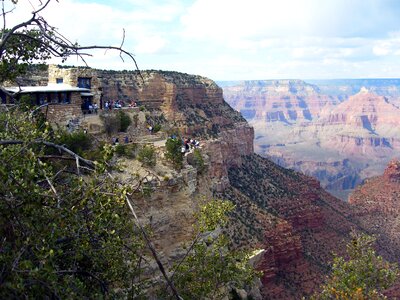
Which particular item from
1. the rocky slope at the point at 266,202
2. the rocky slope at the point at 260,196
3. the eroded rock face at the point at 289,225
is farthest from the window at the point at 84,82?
the eroded rock face at the point at 289,225

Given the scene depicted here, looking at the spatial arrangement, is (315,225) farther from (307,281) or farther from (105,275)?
(105,275)

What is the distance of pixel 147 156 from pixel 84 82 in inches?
420

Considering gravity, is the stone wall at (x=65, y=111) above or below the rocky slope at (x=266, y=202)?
above

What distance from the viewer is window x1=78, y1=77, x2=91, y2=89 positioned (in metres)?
27.9

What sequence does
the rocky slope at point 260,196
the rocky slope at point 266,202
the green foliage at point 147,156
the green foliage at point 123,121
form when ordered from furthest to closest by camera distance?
the rocky slope at point 260,196
the rocky slope at point 266,202
the green foliage at point 123,121
the green foliage at point 147,156

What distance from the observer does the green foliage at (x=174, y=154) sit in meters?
20.4

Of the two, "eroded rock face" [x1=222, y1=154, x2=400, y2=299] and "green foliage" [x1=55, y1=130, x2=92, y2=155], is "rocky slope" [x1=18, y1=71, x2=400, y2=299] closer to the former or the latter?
"eroded rock face" [x1=222, y1=154, x2=400, y2=299]

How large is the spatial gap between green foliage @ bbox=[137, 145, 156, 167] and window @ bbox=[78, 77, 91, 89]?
987 cm

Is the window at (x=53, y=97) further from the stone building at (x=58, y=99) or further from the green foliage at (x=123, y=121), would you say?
the green foliage at (x=123, y=121)

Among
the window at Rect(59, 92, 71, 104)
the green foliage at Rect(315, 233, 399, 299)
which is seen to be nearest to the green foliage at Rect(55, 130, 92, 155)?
the window at Rect(59, 92, 71, 104)

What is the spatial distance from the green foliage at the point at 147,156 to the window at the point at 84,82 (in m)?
9.87

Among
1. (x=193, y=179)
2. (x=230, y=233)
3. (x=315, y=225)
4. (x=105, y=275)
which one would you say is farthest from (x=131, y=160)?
(x=315, y=225)

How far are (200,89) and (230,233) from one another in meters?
36.3

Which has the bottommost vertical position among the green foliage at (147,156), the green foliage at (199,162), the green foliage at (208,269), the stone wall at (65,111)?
the green foliage at (208,269)
